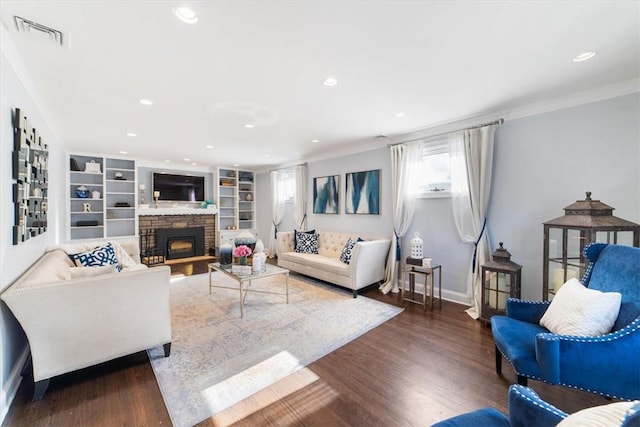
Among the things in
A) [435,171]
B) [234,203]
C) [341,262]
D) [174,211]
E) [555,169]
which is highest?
[435,171]

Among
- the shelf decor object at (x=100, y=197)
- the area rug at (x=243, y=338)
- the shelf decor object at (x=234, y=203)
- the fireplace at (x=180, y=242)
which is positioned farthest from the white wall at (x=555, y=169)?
the shelf decor object at (x=100, y=197)

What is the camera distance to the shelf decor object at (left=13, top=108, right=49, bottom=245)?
1.89m

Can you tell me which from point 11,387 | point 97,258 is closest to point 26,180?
point 97,258

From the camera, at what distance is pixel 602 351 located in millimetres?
1419

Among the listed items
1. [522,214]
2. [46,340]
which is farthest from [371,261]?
[46,340]

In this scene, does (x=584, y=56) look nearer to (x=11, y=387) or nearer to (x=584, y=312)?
(x=584, y=312)

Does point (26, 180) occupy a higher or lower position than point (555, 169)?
lower

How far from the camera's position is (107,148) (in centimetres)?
500

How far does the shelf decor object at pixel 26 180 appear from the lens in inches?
74.3

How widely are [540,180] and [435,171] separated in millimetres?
1189

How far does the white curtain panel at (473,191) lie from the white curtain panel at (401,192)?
0.54 m

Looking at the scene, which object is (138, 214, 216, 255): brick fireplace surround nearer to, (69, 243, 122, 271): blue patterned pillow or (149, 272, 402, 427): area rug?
(149, 272, 402, 427): area rug

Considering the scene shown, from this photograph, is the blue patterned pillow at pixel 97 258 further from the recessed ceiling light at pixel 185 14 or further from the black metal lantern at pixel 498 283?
the black metal lantern at pixel 498 283

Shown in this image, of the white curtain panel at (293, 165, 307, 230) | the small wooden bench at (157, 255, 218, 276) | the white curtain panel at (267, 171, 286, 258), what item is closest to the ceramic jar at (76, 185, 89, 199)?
the small wooden bench at (157, 255, 218, 276)
